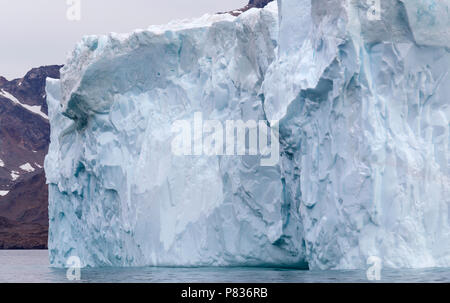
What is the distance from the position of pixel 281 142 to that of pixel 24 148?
11768 cm

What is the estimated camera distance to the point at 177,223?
2062 cm

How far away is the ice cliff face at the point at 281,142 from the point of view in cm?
1588

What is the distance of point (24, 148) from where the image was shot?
130875 millimetres

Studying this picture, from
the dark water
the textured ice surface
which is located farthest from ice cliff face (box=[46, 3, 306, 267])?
the textured ice surface

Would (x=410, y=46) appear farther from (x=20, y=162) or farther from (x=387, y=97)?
(x=20, y=162)

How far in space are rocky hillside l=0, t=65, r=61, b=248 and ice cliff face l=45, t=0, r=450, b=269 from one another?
6493 cm

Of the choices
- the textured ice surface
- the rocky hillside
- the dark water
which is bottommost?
the dark water

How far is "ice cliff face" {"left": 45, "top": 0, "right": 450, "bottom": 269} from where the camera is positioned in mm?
15875

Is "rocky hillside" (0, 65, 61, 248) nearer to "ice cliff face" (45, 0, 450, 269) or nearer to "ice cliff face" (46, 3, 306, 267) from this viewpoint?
"ice cliff face" (45, 0, 450, 269)

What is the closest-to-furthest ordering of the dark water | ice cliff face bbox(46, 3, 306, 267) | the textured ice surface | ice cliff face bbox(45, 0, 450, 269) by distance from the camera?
the dark water < the textured ice surface < ice cliff face bbox(45, 0, 450, 269) < ice cliff face bbox(46, 3, 306, 267)
